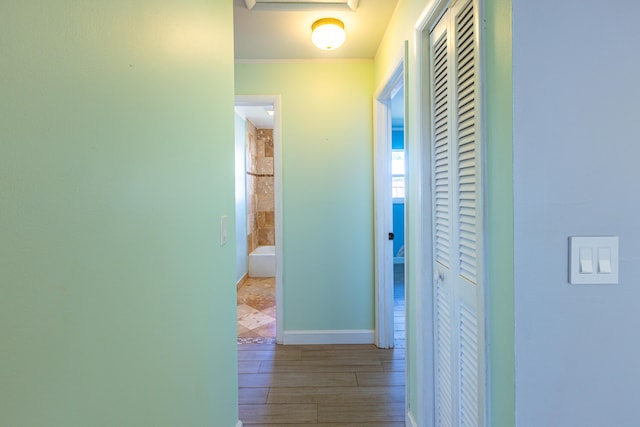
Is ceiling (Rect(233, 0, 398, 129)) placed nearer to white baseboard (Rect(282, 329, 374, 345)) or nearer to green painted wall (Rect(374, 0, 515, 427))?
green painted wall (Rect(374, 0, 515, 427))

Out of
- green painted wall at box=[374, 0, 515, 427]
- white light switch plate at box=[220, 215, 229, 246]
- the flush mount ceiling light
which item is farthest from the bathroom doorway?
green painted wall at box=[374, 0, 515, 427]

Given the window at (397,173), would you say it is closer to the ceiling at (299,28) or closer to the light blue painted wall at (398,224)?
the light blue painted wall at (398,224)

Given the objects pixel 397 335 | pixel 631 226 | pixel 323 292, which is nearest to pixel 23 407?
pixel 631 226

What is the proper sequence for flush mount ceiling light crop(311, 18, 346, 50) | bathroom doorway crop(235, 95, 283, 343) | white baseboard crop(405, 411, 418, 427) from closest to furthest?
white baseboard crop(405, 411, 418, 427) < flush mount ceiling light crop(311, 18, 346, 50) < bathroom doorway crop(235, 95, 283, 343)

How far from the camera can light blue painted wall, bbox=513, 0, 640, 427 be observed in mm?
862

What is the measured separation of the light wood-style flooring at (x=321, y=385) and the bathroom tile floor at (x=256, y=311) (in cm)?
20

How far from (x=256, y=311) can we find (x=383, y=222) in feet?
6.05

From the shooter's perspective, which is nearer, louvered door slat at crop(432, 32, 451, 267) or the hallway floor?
louvered door slat at crop(432, 32, 451, 267)

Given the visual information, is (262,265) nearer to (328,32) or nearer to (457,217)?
(328,32)

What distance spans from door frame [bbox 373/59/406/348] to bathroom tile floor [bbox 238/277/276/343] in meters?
Answer: 1.02

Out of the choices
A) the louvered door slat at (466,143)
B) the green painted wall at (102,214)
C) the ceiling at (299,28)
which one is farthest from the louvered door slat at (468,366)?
the ceiling at (299,28)

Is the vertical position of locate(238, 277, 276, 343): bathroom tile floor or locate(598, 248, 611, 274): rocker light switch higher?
locate(598, 248, 611, 274): rocker light switch

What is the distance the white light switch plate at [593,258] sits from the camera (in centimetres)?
87

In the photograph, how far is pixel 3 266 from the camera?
459 millimetres
